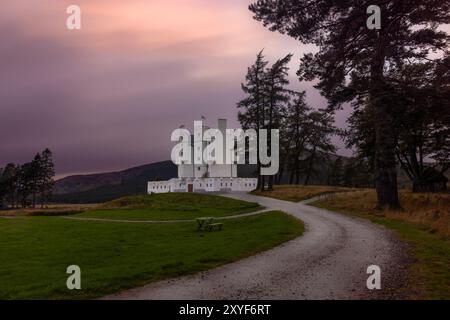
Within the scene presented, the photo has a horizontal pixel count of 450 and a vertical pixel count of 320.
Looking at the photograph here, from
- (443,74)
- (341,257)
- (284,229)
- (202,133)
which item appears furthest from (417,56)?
(202,133)

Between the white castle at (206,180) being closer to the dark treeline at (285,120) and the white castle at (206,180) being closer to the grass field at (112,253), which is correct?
the dark treeline at (285,120)

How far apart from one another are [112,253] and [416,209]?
21573 millimetres

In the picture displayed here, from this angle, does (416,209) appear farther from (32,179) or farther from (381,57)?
(32,179)

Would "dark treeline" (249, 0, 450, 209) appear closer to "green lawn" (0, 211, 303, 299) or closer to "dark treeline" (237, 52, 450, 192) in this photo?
"dark treeline" (237, 52, 450, 192)

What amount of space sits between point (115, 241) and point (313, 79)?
615 inches

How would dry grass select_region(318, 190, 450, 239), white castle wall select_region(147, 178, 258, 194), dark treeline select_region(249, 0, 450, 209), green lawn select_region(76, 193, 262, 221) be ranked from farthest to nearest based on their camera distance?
white castle wall select_region(147, 178, 258, 194) → green lawn select_region(76, 193, 262, 221) → dry grass select_region(318, 190, 450, 239) → dark treeline select_region(249, 0, 450, 209)

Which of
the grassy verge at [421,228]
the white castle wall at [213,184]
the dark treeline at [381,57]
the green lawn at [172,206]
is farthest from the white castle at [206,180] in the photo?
the dark treeline at [381,57]

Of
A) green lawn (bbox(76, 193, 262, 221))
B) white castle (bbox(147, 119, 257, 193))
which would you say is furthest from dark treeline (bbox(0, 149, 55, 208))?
green lawn (bbox(76, 193, 262, 221))

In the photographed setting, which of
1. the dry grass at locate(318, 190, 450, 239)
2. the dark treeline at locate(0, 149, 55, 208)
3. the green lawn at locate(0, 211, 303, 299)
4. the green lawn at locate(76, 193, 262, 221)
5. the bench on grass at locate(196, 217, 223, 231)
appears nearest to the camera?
the green lawn at locate(0, 211, 303, 299)

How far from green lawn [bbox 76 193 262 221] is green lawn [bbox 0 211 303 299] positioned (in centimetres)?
1159

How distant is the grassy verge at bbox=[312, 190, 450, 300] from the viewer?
10625mm

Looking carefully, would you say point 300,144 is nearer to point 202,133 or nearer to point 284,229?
point 202,133

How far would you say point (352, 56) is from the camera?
20859 mm

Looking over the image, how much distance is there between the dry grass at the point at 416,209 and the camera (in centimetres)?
2157
